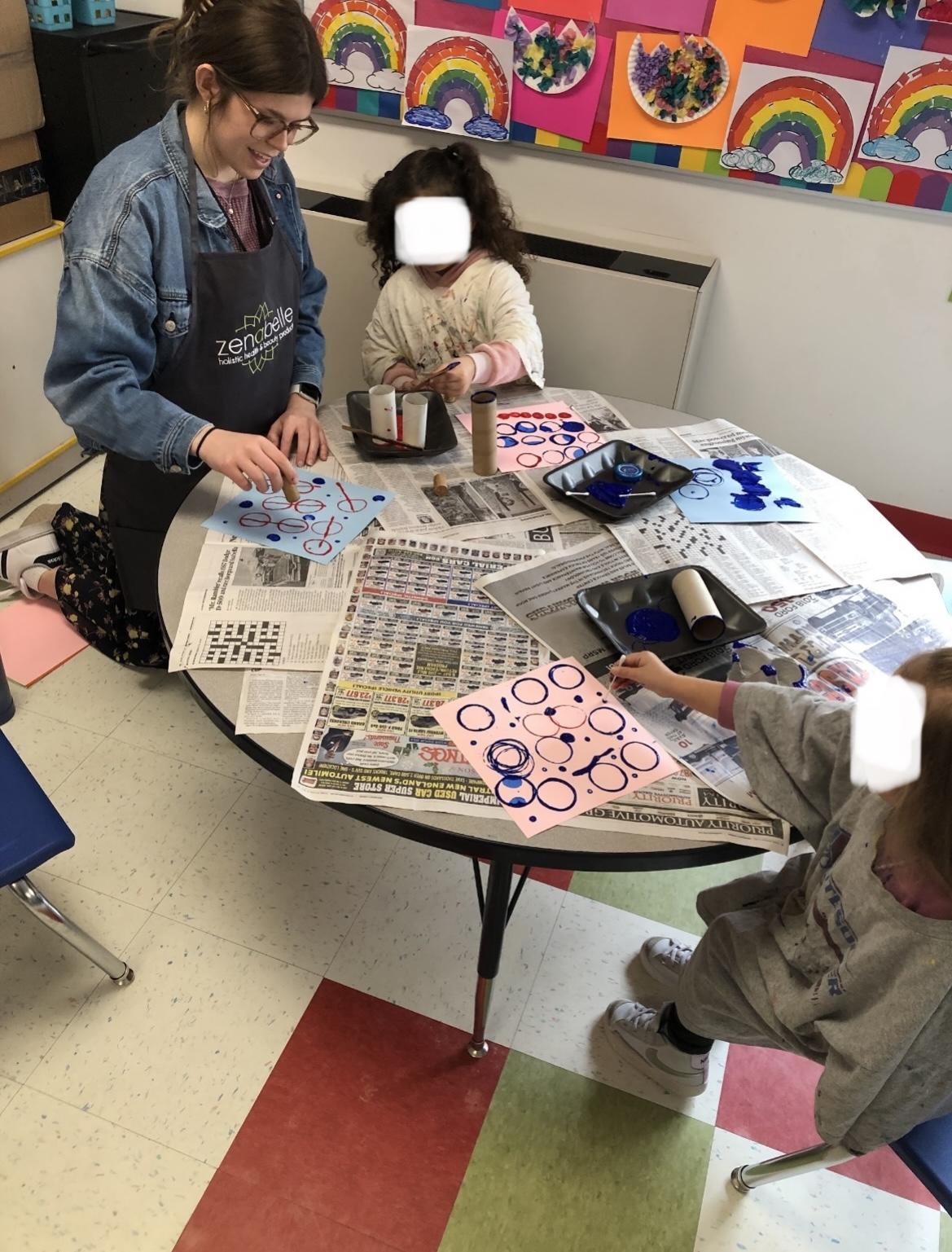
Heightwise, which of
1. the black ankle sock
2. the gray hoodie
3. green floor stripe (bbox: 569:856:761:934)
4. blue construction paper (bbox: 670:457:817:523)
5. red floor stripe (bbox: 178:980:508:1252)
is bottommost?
red floor stripe (bbox: 178:980:508:1252)

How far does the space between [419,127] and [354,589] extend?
174 cm

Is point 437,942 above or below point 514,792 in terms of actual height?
below

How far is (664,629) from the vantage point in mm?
1246

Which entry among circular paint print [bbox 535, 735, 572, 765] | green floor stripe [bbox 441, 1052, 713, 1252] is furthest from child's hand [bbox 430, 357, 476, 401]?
green floor stripe [bbox 441, 1052, 713, 1252]

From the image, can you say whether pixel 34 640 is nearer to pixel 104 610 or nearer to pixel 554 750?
pixel 104 610

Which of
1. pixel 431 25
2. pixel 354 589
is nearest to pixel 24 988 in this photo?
pixel 354 589

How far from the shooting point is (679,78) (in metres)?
2.19

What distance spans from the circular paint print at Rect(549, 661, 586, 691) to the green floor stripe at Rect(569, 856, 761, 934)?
0.66m

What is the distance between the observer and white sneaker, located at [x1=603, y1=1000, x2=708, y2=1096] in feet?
4.69

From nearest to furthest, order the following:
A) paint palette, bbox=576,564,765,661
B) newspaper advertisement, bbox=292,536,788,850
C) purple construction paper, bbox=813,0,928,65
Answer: newspaper advertisement, bbox=292,536,788,850, paint palette, bbox=576,564,765,661, purple construction paper, bbox=813,0,928,65

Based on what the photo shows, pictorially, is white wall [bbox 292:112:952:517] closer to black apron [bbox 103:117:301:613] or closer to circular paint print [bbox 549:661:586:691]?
black apron [bbox 103:117:301:613]

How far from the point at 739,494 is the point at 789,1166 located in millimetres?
1009

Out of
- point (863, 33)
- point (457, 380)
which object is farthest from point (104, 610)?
point (863, 33)

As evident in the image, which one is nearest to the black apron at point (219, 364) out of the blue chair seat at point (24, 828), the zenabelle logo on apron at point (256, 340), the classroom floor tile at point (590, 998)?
the zenabelle logo on apron at point (256, 340)
